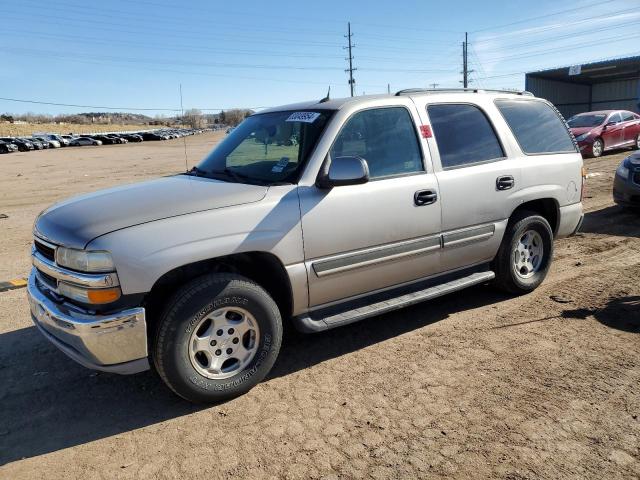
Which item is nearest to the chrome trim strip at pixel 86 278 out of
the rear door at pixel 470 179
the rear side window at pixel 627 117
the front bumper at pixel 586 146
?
the rear door at pixel 470 179

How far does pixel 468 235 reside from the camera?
445 cm

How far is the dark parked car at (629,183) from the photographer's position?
26.0ft

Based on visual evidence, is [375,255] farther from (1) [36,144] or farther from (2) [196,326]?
(1) [36,144]

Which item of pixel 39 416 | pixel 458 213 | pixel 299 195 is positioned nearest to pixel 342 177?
pixel 299 195

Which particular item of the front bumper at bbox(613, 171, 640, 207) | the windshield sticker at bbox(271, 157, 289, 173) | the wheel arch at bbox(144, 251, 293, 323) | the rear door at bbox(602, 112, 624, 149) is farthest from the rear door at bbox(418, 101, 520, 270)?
the rear door at bbox(602, 112, 624, 149)

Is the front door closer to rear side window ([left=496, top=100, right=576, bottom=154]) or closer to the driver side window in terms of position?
the driver side window

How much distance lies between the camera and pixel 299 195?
3.55 metres

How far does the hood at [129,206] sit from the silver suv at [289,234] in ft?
0.05

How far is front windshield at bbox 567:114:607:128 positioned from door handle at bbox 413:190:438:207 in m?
16.2

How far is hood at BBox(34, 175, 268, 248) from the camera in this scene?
3.09 meters

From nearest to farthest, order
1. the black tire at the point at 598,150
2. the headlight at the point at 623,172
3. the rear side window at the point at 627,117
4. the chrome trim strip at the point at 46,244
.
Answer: the chrome trim strip at the point at 46,244, the headlight at the point at 623,172, the black tire at the point at 598,150, the rear side window at the point at 627,117

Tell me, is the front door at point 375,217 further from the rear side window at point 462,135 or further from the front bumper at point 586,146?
the front bumper at point 586,146

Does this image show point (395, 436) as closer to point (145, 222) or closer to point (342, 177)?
point (342, 177)

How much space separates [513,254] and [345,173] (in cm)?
222
